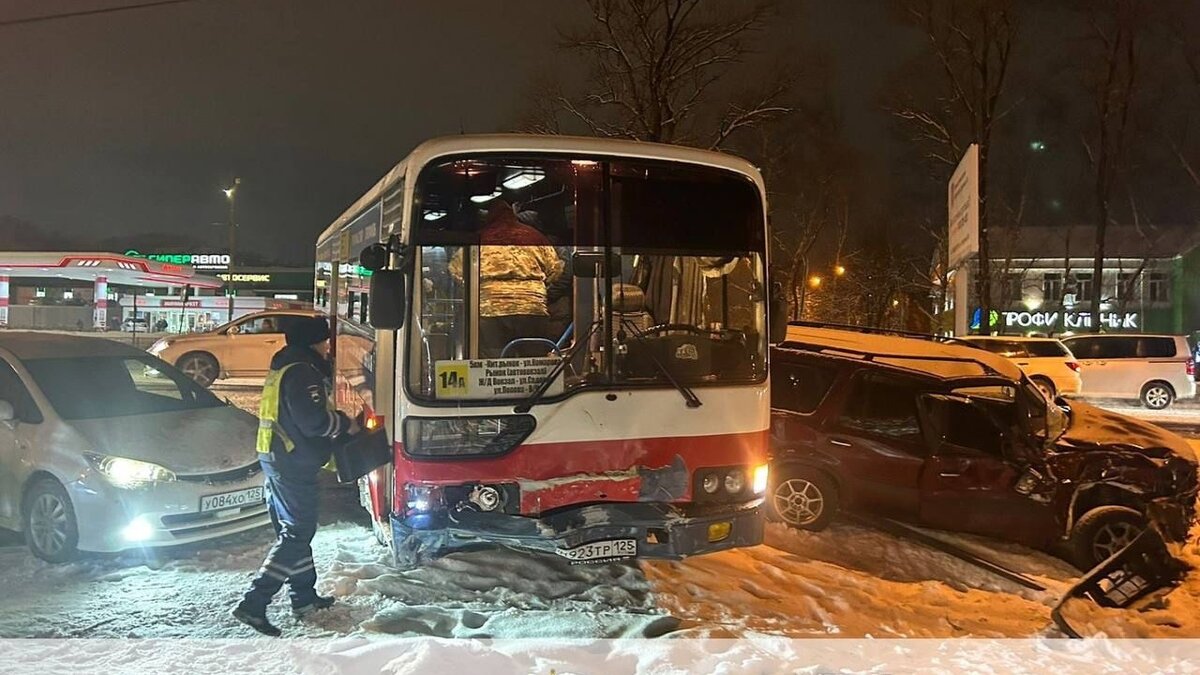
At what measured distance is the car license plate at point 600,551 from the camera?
5.02m

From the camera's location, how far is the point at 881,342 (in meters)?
8.77

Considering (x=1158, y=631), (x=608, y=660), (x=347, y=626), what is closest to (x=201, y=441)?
(x=347, y=626)

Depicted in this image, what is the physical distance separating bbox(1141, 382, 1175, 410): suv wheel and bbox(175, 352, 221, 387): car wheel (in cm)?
1975

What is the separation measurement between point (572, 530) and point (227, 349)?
45.1ft

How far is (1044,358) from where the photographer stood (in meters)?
18.2

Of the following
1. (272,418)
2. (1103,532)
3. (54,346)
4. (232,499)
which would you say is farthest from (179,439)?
(1103,532)

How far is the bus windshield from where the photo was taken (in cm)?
508

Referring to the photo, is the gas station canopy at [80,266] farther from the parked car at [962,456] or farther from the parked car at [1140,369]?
the parked car at [1140,369]

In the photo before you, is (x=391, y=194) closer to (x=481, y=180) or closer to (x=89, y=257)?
(x=481, y=180)

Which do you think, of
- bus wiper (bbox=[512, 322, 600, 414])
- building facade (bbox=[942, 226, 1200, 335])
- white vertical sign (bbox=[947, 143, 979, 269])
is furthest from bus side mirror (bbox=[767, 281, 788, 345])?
building facade (bbox=[942, 226, 1200, 335])

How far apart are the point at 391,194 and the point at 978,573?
534cm

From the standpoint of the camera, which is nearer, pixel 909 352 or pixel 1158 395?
pixel 909 352

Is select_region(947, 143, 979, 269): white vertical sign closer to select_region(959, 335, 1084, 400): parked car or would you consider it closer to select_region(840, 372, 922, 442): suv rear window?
select_region(959, 335, 1084, 400): parked car

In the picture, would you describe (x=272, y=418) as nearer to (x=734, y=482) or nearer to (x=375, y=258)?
(x=375, y=258)
